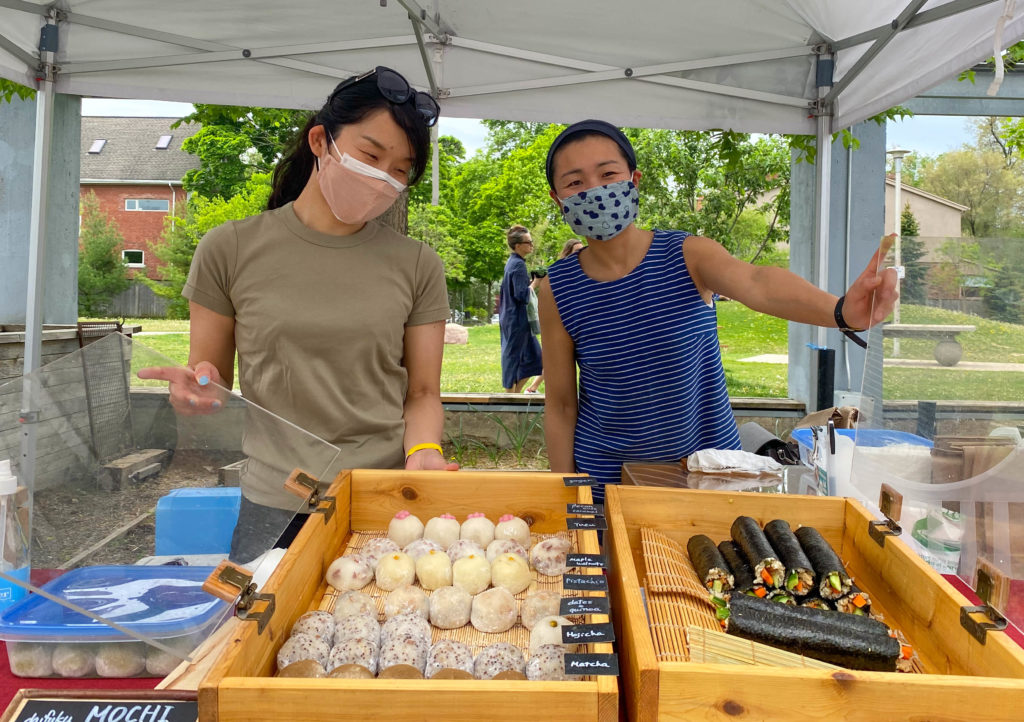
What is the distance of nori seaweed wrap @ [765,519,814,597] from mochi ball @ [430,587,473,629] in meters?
0.60

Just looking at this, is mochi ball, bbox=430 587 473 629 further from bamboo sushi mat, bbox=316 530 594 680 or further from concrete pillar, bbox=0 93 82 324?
concrete pillar, bbox=0 93 82 324

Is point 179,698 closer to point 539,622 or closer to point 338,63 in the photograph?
point 539,622

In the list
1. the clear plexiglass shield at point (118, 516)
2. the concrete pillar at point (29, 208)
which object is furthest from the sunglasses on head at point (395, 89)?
the concrete pillar at point (29, 208)

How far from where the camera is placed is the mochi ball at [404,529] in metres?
1.56

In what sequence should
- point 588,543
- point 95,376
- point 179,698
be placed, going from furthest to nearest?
1. point 588,543
2. point 95,376
3. point 179,698

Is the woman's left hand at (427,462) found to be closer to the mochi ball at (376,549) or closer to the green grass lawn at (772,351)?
the mochi ball at (376,549)

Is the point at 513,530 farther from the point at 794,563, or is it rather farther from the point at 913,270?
the point at 913,270

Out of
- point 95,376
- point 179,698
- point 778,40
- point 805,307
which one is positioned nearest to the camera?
point 179,698

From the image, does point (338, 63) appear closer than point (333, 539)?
No

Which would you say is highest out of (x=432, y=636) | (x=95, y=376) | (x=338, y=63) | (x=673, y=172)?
(x=673, y=172)

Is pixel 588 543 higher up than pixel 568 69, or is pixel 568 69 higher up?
pixel 568 69

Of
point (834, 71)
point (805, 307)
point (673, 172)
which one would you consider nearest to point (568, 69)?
point (834, 71)

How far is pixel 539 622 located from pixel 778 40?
4.05 metres

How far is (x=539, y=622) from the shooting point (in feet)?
3.98
